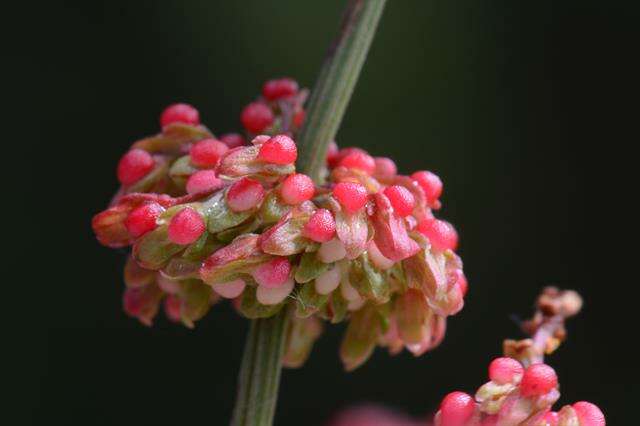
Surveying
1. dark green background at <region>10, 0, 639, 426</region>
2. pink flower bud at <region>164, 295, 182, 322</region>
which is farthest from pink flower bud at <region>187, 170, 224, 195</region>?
dark green background at <region>10, 0, 639, 426</region>

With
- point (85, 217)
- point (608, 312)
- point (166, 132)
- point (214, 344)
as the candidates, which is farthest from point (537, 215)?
point (166, 132)

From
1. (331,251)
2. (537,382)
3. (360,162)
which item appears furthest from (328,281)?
(537,382)

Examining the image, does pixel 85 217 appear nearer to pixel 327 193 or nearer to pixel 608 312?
pixel 608 312

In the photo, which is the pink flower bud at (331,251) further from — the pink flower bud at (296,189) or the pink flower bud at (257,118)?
the pink flower bud at (257,118)

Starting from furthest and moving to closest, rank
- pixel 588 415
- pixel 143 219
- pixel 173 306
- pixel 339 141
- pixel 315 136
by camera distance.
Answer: pixel 339 141 < pixel 173 306 < pixel 315 136 < pixel 143 219 < pixel 588 415

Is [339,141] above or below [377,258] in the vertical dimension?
above

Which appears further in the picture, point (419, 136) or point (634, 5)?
point (634, 5)

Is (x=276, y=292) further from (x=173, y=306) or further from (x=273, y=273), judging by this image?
(x=173, y=306)
